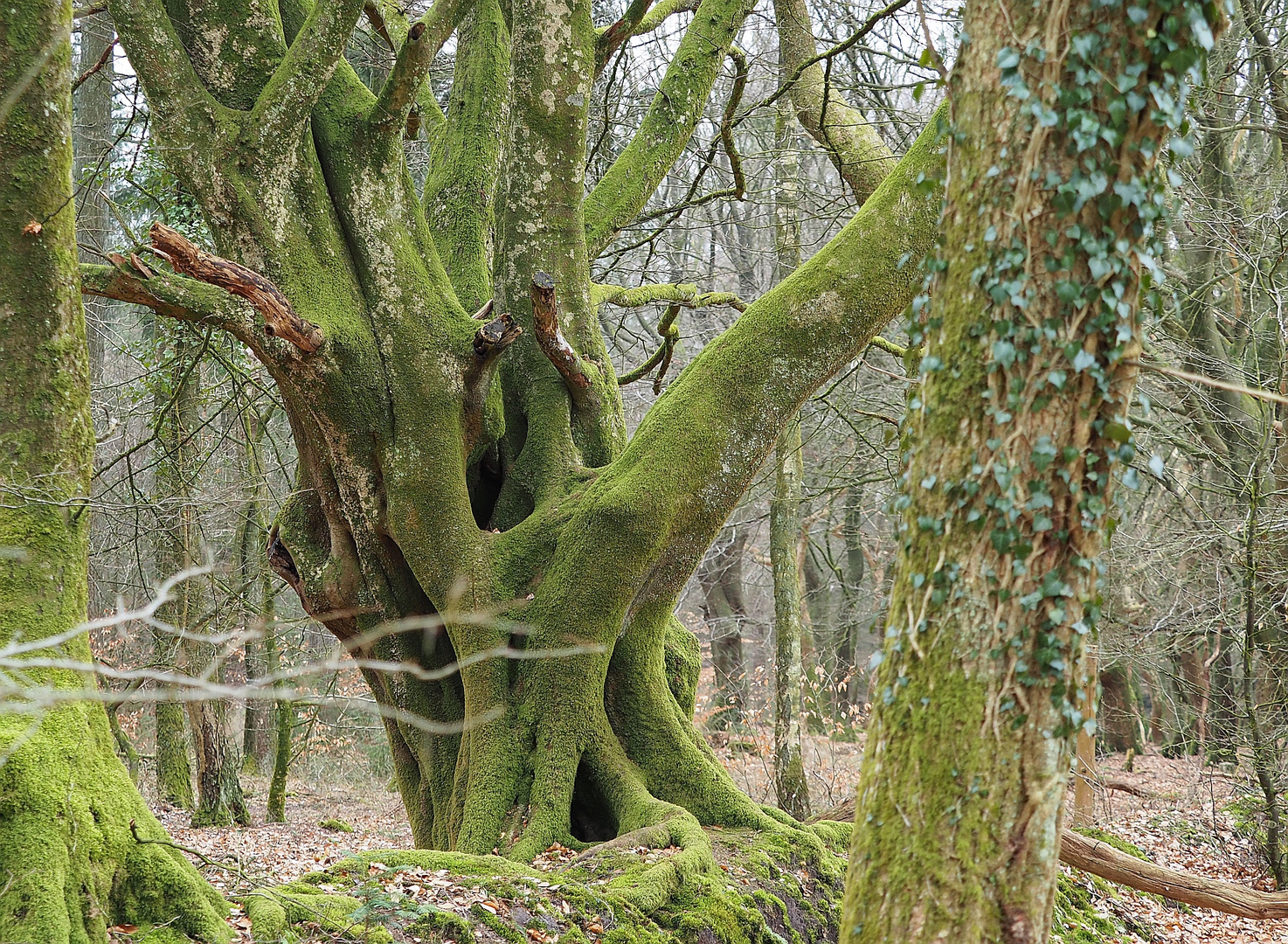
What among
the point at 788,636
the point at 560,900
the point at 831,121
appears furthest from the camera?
the point at 788,636

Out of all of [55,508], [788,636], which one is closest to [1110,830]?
[788,636]

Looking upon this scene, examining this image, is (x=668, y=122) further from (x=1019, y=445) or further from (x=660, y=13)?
(x=1019, y=445)

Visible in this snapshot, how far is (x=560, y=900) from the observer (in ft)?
13.3

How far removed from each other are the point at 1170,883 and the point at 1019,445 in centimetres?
506

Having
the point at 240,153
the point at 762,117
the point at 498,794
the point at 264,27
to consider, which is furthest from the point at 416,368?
the point at 762,117

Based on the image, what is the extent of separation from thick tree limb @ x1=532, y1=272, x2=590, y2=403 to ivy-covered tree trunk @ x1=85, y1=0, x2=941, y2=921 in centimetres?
2

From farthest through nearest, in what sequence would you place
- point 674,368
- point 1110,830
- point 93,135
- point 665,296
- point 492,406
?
1. point 674,368
2. point 93,135
3. point 1110,830
4. point 665,296
5. point 492,406

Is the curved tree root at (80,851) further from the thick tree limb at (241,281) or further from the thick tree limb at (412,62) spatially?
the thick tree limb at (412,62)

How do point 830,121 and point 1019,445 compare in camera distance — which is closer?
point 1019,445

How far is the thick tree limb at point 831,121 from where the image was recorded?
22.3ft

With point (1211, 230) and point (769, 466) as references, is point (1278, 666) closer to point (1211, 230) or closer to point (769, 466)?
point (1211, 230)

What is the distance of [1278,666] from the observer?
769 centimetres

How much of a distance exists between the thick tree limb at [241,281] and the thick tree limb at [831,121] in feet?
11.5

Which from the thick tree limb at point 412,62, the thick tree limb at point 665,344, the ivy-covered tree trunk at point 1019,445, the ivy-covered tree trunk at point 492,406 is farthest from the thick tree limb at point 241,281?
the ivy-covered tree trunk at point 1019,445
